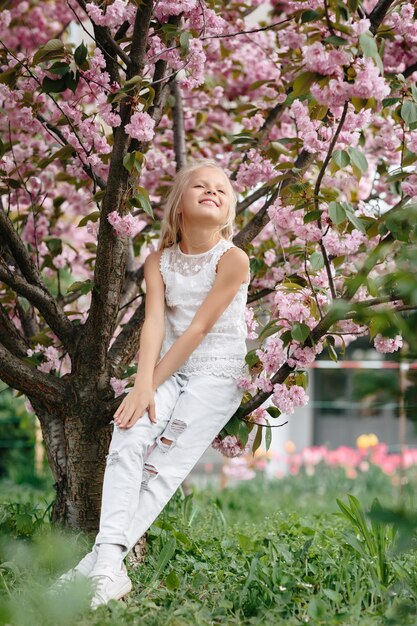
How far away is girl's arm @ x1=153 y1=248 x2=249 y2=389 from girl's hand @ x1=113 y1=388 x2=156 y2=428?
3.0 inches

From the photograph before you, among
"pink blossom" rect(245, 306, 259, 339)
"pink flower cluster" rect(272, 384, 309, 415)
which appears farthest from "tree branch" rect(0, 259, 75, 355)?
"pink flower cluster" rect(272, 384, 309, 415)

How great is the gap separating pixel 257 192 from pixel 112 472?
1.51m

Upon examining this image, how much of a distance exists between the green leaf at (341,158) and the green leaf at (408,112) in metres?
0.25

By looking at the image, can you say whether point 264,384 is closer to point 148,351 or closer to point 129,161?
point 148,351

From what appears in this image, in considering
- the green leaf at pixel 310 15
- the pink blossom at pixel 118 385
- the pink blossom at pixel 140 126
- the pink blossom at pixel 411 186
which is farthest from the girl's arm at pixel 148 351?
the green leaf at pixel 310 15

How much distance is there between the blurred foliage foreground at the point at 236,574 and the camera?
2.04 m

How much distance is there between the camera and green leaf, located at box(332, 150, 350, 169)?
231cm

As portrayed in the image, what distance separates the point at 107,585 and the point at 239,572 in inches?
22.1

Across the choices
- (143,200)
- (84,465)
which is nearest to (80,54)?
(143,200)

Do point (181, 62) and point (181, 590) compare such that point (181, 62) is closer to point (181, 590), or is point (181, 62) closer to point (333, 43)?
point (333, 43)

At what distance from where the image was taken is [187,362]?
8.75 feet

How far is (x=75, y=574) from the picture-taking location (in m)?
2.28

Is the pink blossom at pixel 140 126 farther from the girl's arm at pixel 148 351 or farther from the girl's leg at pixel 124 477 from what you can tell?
the girl's leg at pixel 124 477

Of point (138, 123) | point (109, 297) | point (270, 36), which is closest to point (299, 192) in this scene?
point (138, 123)
